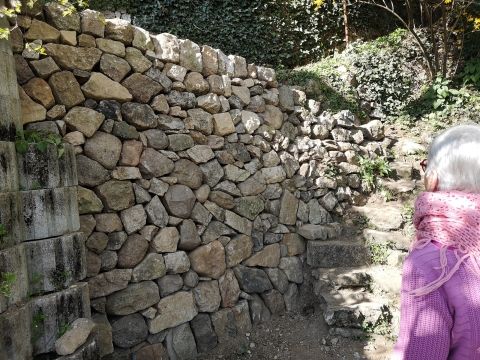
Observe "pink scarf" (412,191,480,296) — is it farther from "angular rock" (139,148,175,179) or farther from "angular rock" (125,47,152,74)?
"angular rock" (125,47,152,74)

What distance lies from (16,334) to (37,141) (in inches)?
46.5

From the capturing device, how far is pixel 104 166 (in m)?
3.11

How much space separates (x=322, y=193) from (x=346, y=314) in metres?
1.54

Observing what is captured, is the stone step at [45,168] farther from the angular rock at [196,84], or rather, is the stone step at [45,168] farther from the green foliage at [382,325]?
the green foliage at [382,325]

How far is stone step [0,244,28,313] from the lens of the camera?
213cm

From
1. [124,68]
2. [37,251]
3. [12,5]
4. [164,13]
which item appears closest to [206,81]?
[124,68]

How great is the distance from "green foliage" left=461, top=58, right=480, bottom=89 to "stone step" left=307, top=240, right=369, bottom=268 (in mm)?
3976

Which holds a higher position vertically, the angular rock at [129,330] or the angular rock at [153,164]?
the angular rock at [153,164]

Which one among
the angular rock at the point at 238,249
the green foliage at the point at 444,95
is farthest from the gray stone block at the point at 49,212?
the green foliage at the point at 444,95

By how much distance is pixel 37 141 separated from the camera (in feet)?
8.16

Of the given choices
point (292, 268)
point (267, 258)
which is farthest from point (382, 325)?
point (267, 258)

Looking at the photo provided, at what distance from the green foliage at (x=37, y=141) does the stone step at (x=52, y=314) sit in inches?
35.9

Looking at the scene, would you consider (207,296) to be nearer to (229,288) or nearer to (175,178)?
(229,288)

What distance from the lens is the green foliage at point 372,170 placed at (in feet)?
16.5
